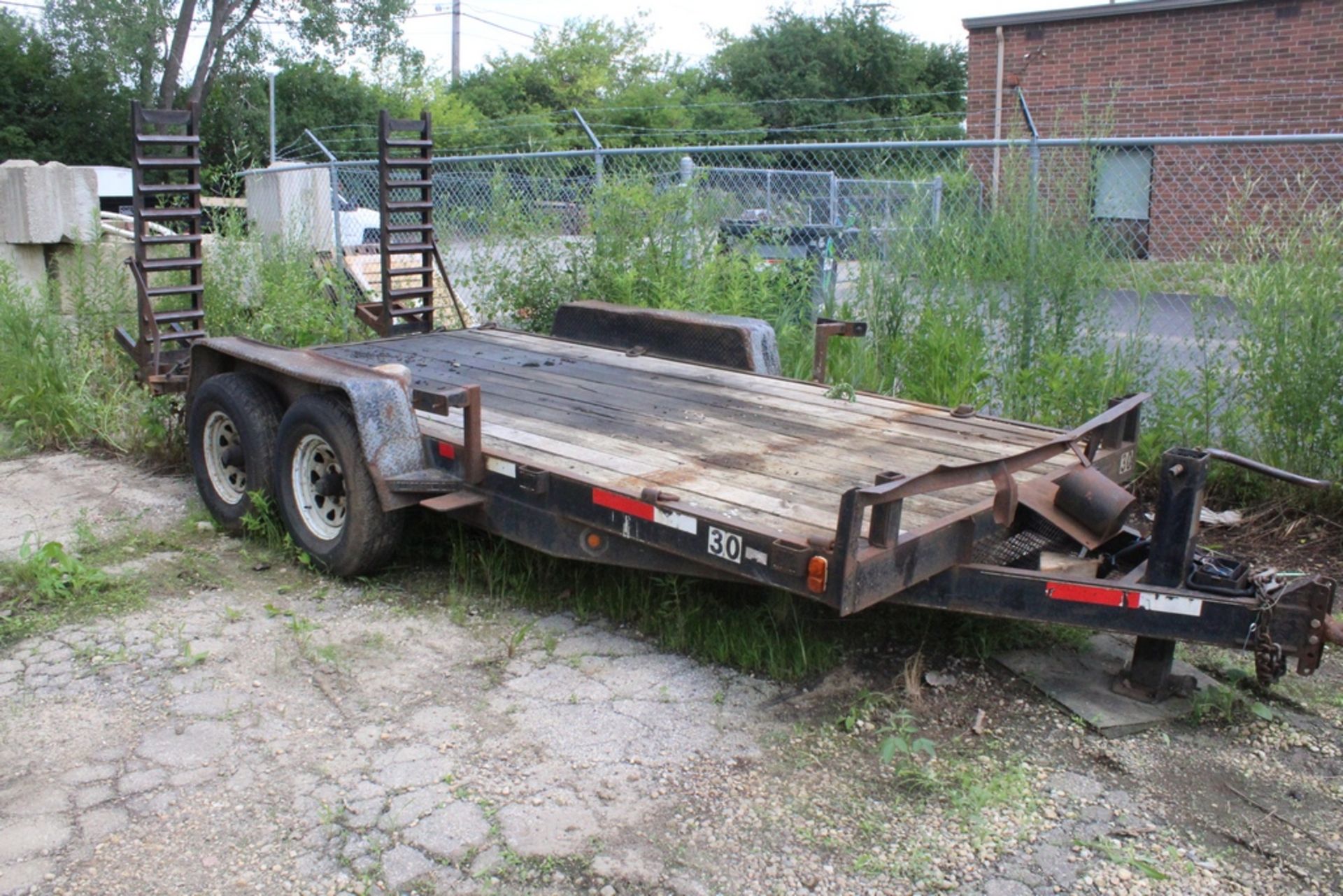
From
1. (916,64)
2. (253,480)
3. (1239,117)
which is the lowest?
(253,480)

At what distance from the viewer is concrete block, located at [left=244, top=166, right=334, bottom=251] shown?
41.8 ft

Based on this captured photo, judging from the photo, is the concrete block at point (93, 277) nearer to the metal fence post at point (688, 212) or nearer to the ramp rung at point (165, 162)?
the ramp rung at point (165, 162)

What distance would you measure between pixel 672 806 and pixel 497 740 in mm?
685

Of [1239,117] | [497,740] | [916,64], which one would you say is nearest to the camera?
[497,740]

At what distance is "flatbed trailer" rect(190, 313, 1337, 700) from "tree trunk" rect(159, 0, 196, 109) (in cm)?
3252

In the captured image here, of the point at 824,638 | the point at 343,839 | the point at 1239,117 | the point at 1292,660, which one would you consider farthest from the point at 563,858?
the point at 1239,117

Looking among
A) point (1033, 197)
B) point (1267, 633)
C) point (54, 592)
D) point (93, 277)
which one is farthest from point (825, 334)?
point (93, 277)

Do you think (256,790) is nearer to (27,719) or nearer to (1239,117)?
(27,719)

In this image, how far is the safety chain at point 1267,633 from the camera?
3561mm

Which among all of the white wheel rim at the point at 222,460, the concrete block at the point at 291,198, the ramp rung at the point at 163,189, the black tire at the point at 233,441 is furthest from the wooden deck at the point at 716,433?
the concrete block at the point at 291,198

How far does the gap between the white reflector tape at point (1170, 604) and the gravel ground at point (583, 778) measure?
1.56ft

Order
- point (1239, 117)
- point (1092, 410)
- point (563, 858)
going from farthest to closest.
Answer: point (1239, 117) → point (1092, 410) → point (563, 858)

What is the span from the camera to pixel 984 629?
14.8 ft

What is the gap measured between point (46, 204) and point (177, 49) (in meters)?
28.5
